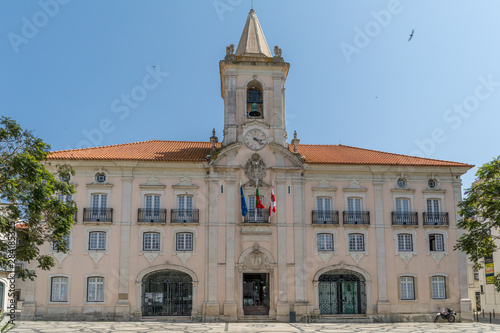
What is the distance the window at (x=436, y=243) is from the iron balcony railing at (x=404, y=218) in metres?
1.45

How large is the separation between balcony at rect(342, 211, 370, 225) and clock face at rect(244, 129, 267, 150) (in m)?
6.49

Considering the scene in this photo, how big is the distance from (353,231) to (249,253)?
639 cm

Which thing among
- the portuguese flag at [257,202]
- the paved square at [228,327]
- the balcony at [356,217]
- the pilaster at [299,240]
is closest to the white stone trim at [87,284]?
the paved square at [228,327]

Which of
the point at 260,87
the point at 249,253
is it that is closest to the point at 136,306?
the point at 249,253

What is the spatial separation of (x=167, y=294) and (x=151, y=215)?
464 cm

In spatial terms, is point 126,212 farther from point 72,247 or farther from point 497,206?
point 497,206

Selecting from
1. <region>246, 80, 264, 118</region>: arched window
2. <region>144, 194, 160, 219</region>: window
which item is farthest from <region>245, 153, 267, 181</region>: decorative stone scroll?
<region>144, 194, 160, 219</region>: window

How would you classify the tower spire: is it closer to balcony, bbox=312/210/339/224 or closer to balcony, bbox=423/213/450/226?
balcony, bbox=312/210/339/224

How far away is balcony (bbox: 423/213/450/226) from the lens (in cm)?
3366

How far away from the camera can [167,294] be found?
32031 mm

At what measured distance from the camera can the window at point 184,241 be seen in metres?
32.3

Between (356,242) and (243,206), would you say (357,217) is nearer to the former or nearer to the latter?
(356,242)

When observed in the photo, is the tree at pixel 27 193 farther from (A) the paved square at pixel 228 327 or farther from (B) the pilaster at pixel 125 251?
(B) the pilaster at pixel 125 251

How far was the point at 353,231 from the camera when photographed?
3322 cm
